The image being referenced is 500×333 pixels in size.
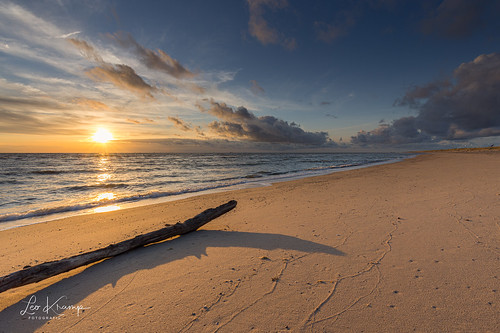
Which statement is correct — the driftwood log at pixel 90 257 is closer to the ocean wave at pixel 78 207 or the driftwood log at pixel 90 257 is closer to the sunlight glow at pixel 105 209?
the sunlight glow at pixel 105 209

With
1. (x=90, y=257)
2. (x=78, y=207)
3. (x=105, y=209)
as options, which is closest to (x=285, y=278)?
(x=90, y=257)

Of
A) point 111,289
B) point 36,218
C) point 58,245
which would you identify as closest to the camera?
point 111,289

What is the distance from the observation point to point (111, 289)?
3.58 metres

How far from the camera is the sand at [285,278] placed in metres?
2.74

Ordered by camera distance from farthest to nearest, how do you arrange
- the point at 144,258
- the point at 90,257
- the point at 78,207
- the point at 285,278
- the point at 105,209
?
1. the point at 78,207
2. the point at 105,209
3. the point at 144,258
4. the point at 90,257
5. the point at 285,278

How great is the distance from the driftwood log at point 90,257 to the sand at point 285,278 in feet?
0.66

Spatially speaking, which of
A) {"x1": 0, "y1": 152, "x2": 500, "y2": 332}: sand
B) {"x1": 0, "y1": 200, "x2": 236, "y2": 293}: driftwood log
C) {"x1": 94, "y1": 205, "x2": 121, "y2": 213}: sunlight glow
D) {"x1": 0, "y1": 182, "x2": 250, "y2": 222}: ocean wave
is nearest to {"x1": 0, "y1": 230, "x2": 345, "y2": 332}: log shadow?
{"x1": 0, "y1": 152, "x2": 500, "y2": 332}: sand

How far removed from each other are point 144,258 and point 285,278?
2.99 metres

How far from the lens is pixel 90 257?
13.8 feet

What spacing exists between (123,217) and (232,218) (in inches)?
166

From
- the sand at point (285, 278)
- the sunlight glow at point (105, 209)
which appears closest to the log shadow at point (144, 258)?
the sand at point (285, 278)

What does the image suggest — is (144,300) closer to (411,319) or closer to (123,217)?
(411,319)

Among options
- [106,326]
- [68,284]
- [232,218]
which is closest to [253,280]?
[106,326]

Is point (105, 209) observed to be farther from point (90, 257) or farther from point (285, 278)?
point (285, 278)
